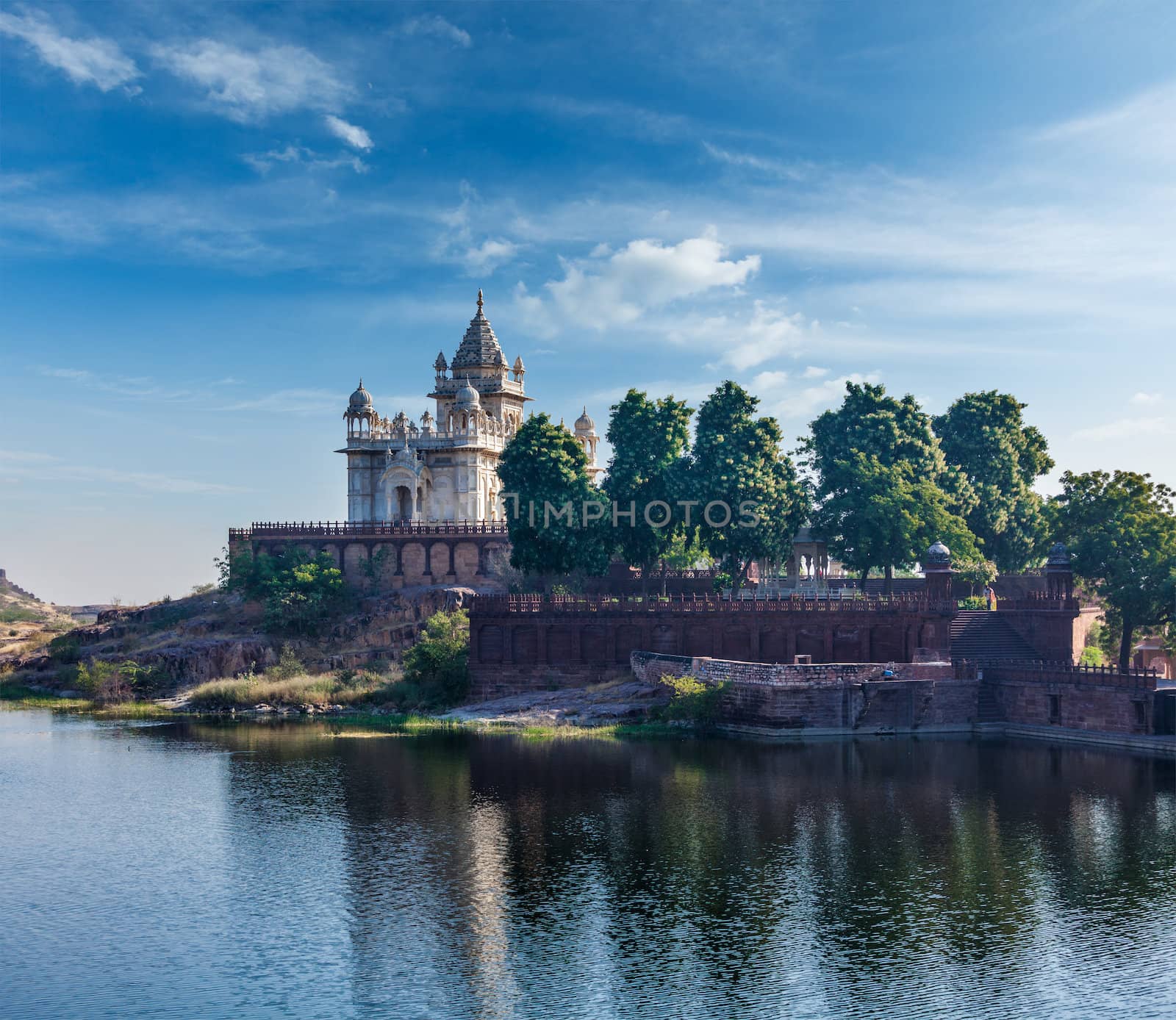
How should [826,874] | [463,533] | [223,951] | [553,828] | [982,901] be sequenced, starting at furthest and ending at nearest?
1. [463,533]
2. [553,828]
3. [826,874]
4. [982,901]
5. [223,951]

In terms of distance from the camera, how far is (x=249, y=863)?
42.2 m

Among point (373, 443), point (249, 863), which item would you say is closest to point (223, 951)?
point (249, 863)

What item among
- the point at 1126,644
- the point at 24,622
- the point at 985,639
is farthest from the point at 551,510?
the point at 24,622

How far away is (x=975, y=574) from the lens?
81.4m

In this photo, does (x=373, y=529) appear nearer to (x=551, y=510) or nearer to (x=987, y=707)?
(x=551, y=510)

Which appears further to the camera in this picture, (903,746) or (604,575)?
(604,575)

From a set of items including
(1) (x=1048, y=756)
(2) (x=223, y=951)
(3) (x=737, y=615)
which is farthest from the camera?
(3) (x=737, y=615)

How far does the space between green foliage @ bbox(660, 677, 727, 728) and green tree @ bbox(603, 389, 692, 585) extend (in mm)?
16248

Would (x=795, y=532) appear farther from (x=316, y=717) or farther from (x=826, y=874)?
(x=826, y=874)

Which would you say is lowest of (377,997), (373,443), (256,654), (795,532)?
(377,997)

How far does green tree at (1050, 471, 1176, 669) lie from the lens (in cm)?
7288

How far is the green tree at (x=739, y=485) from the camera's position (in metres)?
80.7

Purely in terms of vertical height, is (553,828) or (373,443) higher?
(373,443)

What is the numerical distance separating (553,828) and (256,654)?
49193 millimetres
